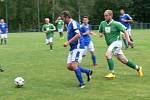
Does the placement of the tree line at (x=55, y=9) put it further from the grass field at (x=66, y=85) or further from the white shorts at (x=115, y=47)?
the white shorts at (x=115, y=47)

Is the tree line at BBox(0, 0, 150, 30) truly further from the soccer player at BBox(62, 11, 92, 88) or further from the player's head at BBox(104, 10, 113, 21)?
the soccer player at BBox(62, 11, 92, 88)

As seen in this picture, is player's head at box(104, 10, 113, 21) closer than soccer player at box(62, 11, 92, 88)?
No

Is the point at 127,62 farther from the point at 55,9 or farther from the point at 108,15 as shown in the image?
the point at 55,9

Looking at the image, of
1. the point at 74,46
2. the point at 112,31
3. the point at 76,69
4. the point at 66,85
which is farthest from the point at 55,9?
the point at 76,69

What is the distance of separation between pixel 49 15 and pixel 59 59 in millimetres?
→ 71528

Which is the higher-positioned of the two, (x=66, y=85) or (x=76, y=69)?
(x=76, y=69)

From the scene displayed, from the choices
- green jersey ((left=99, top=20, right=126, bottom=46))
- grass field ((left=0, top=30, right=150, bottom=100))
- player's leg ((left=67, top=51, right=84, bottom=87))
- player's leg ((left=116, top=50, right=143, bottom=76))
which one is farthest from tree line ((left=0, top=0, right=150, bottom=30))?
player's leg ((left=67, top=51, right=84, bottom=87))

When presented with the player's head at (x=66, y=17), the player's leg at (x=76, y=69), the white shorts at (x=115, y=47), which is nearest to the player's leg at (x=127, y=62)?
the white shorts at (x=115, y=47)

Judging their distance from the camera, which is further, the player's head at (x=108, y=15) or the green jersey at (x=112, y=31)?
the green jersey at (x=112, y=31)

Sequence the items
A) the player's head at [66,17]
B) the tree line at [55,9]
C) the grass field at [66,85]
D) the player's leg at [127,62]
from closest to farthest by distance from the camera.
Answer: the grass field at [66,85] < the player's head at [66,17] < the player's leg at [127,62] < the tree line at [55,9]

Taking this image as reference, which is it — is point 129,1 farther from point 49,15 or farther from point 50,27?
point 50,27

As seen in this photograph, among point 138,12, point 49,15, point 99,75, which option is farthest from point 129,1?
point 99,75

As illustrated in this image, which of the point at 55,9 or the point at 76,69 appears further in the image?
the point at 55,9

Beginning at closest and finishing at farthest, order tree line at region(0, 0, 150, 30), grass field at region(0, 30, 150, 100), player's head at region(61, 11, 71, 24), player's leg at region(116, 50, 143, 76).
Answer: grass field at region(0, 30, 150, 100) < player's head at region(61, 11, 71, 24) < player's leg at region(116, 50, 143, 76) < tree line at region(0, 0, 150, 30)
